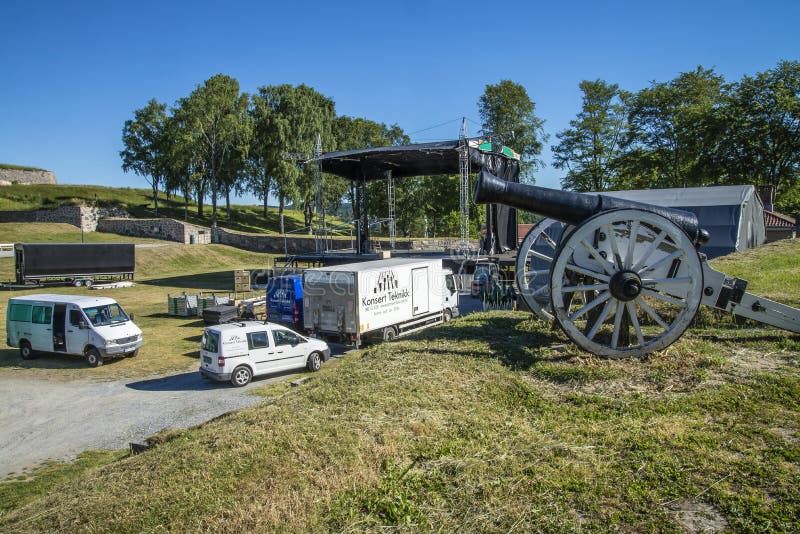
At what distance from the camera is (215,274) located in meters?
37.2

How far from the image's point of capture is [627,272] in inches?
264

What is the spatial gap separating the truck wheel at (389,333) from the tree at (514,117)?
34.4 m

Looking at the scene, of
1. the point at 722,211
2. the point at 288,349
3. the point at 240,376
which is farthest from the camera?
the point at 722,211

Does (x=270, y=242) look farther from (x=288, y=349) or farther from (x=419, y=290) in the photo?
(x=288, y=349)

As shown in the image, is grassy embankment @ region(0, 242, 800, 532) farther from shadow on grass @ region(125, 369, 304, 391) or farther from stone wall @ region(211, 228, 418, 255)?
stone wall @ region(211, 228, 418, 255)

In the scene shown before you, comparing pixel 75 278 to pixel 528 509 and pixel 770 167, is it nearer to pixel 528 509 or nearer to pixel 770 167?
pixel 528 509

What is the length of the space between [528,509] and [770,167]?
41.9 m

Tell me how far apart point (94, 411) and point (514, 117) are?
4268cm

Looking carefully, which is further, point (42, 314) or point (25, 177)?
point (25, 177)

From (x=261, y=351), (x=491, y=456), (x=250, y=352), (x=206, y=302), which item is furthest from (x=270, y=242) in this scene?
(x=491, y=456)

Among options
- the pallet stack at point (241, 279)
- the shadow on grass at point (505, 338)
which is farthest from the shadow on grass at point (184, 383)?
the pallet stack at point (241, 279)

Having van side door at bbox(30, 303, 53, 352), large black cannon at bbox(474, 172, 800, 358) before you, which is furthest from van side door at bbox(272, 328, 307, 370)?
large black cannon at bbox(474, 172, 800, 358)

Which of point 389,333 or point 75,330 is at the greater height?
point 75,330

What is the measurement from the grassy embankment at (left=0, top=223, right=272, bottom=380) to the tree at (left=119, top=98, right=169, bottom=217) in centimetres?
975
